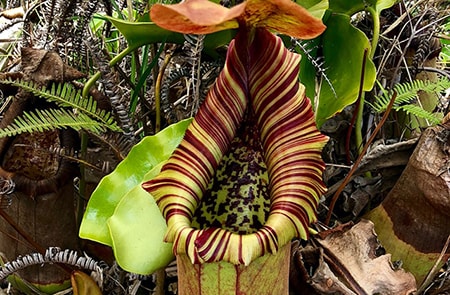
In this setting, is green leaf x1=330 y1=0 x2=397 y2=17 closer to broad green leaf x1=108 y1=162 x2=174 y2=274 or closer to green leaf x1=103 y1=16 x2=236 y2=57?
green leaf x1=103 y1=16 x2=236 y2=57

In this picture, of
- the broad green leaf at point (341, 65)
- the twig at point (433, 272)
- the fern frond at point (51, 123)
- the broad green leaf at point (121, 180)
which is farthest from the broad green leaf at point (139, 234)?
the twig at point (433, 272)

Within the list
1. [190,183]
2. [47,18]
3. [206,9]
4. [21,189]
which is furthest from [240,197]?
[47,18]

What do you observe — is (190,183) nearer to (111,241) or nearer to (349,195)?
(111,241)

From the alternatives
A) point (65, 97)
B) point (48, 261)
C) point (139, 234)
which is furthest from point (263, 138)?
point (48, 261)

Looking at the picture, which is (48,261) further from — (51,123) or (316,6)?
(316,6)

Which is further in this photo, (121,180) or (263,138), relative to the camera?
(121,180)

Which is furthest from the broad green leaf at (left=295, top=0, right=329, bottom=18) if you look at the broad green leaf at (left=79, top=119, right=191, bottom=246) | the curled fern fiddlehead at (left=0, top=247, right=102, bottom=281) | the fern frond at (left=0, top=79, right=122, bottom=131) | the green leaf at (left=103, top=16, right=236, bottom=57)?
the curled fern fiddlehead at (left=0, top=247, right=102, bottom=281)
